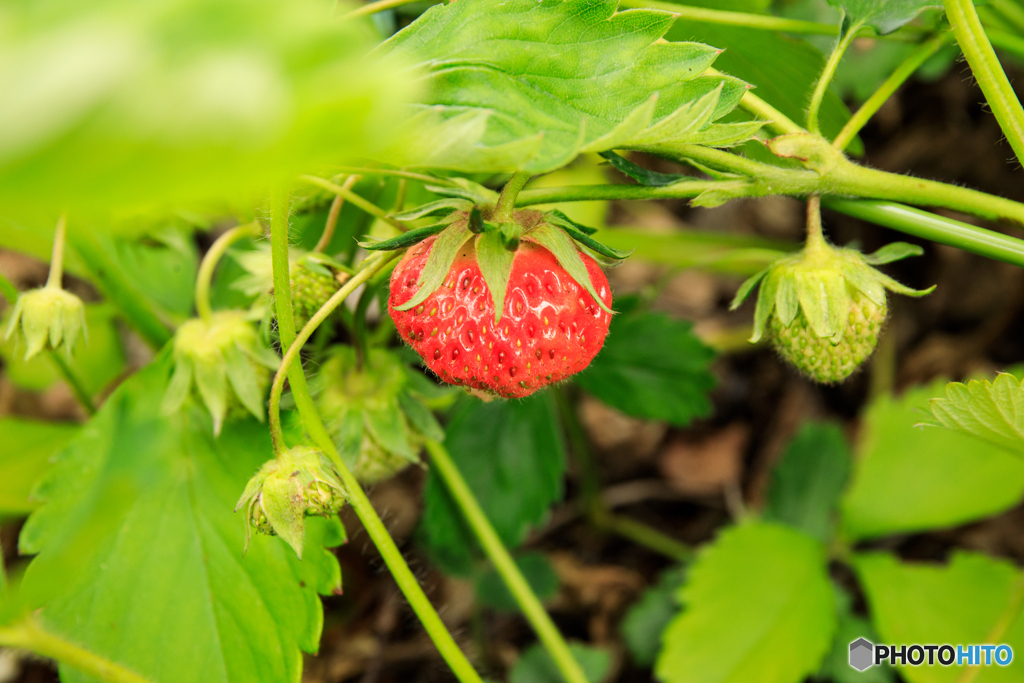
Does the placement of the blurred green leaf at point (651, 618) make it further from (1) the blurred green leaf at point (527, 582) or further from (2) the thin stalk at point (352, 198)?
(2) the thin stalk at point (352, 198)

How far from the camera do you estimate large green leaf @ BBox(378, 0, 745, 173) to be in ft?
2.21

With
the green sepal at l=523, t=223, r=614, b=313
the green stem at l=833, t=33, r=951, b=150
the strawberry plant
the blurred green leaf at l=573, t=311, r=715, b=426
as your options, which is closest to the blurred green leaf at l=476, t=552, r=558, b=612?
the strawberry plant

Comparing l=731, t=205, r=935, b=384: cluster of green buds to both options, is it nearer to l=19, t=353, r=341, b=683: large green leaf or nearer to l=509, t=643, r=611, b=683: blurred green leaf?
l=19, t=353, r=341, b=683: large green leaf

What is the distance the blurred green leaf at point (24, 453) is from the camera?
116cm

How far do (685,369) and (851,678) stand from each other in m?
0.71

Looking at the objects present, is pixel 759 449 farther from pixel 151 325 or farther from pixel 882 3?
pixel 151 325

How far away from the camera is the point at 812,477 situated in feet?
5.40

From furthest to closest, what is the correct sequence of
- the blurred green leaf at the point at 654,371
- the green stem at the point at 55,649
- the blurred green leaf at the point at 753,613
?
1. the blurred green leaf at the point at 654,371
2. the blurred green leaf at the point at 753,613
3. the green stem at the point at 55,649

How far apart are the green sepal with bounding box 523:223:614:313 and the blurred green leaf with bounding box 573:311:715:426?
0.63 meters

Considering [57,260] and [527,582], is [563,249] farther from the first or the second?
[527,582]

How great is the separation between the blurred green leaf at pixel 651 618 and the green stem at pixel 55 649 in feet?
3.48

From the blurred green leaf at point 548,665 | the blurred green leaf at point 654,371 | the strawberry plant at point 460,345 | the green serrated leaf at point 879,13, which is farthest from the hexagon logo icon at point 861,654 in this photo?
the green serrated leaf at point 879,13

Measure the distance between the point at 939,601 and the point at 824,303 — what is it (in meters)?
0.96

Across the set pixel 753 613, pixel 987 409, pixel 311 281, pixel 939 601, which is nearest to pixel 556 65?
pixel 311 281
